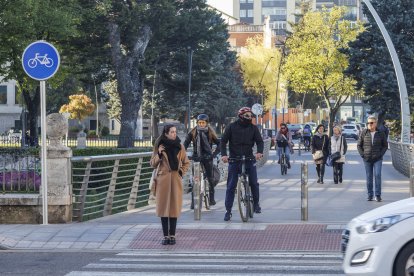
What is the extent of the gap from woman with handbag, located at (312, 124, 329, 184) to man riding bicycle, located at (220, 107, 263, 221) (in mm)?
10740

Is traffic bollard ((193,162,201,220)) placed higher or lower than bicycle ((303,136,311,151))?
higher

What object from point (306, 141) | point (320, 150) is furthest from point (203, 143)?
point (306, 141)

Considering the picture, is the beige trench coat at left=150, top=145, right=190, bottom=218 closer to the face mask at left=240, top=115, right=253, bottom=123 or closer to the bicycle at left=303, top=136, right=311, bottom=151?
the face mask at left=240, top=115, right=253, bottom=123

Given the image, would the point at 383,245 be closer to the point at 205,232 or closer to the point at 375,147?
the point at 205,232

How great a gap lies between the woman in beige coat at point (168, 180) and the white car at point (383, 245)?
4.02m

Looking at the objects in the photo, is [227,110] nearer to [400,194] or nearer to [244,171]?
[400,194]

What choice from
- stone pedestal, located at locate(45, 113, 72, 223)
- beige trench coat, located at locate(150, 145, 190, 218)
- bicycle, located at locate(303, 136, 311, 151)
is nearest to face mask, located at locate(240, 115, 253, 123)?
beige trench coat, located at locate(150, 145, 190, 218)

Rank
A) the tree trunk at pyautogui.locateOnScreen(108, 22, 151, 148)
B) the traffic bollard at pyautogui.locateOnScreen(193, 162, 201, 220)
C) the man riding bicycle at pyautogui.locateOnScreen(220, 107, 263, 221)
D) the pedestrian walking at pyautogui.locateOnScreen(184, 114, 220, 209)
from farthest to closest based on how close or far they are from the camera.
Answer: the tree trunk at pyautogui.locateOnScreen(108, 22, 151, 148), the pedestrian walking at pyautogui.locateOnScreen(184, 114, 220, 209), the traffic bollard at pyautogui.locateOnScreen(193, 162, 201, 220), the man riding bicycle at pyautogui.locateOnScreen(220, 107, 263, 221)

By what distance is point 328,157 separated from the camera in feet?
85.0

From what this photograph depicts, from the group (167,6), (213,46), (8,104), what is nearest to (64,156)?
(167,6)

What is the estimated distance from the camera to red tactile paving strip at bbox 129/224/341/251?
11500 mm

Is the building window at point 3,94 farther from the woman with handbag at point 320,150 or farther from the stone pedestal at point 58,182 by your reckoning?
the stone pedestal at point 58,182

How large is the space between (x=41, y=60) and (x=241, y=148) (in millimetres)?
3360

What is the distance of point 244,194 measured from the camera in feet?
45.6
